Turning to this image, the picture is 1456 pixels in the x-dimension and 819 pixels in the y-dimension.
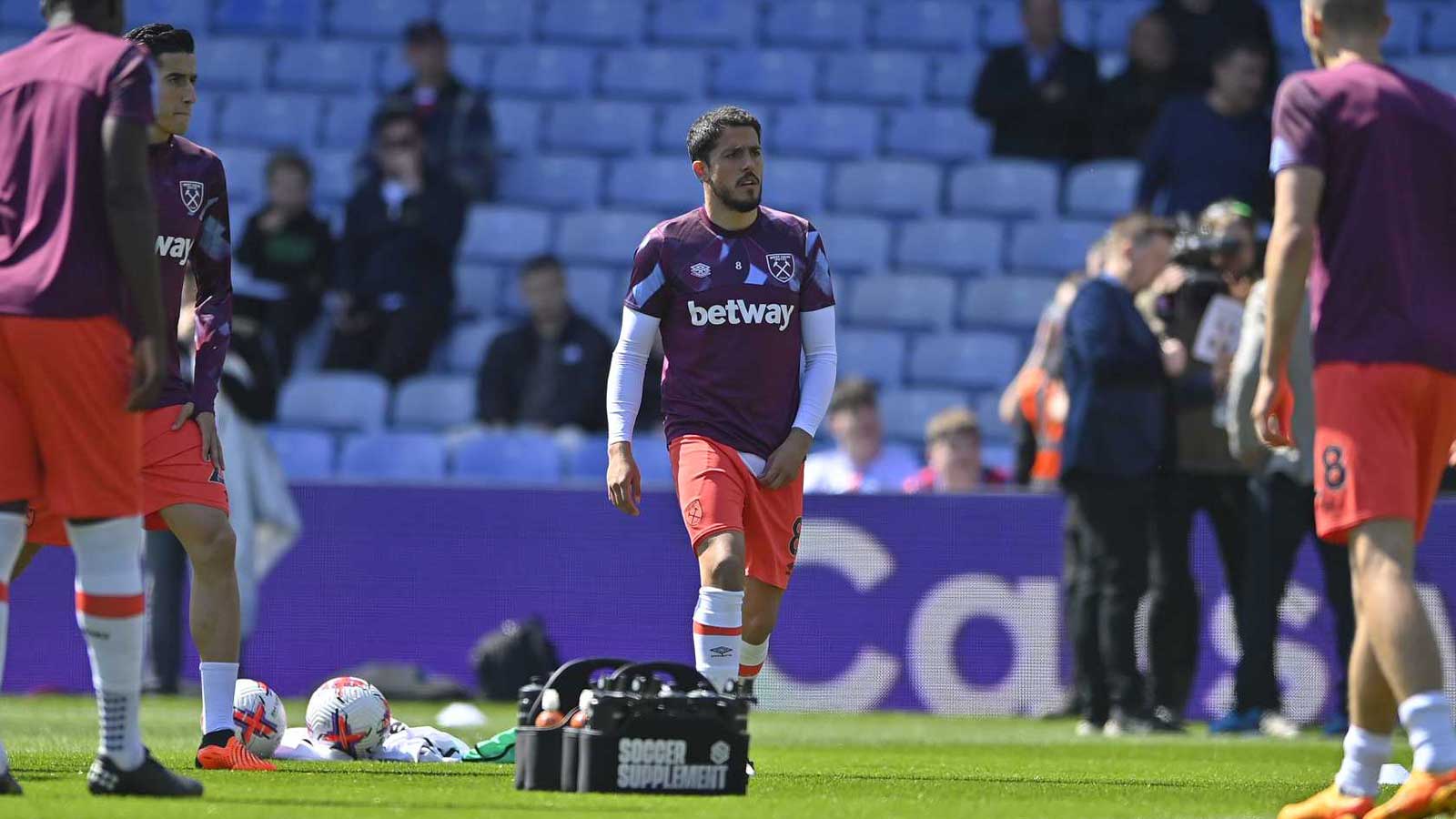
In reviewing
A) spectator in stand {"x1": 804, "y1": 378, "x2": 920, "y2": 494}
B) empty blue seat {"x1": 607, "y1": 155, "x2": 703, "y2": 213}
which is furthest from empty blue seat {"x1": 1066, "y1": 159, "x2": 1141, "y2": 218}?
spectator in stand {"x1": 804, "y1": 378, "x2": 920, "y2": 494}

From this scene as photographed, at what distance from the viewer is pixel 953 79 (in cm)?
1742

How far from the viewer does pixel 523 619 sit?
1244 centimetres

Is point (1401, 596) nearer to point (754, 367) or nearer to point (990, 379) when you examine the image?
point (754, 367)

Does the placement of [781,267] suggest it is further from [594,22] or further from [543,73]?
[594,22]

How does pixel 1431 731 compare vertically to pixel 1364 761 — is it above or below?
above

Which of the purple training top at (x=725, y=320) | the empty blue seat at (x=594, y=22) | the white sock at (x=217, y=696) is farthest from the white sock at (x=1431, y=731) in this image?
the empty blue seat at (x=594, y=22)

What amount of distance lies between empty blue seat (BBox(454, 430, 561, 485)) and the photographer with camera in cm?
404

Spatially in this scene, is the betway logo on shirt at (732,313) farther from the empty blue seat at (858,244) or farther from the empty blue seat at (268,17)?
the empty blue seat at (268,17)

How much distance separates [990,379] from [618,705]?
932 cm

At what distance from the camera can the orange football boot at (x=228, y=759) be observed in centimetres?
684

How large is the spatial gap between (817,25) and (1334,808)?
43.9ft

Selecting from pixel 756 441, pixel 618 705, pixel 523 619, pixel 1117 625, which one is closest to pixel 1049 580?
pixel 1117 625

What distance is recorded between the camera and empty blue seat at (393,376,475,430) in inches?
587

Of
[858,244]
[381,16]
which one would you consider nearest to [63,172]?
[858,244]
